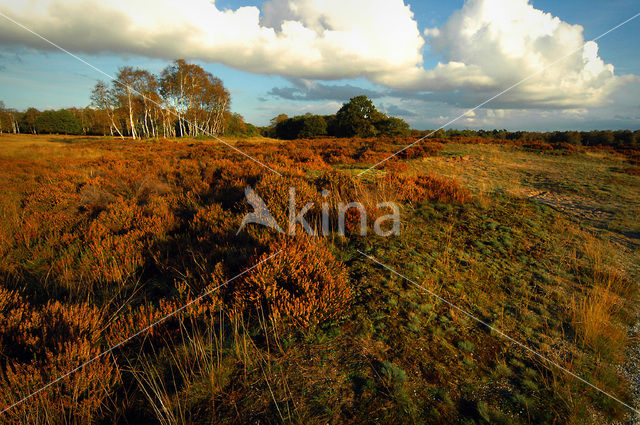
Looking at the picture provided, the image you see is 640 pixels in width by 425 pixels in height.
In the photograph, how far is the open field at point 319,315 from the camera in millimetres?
1936

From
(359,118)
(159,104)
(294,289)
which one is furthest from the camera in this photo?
(359,118)

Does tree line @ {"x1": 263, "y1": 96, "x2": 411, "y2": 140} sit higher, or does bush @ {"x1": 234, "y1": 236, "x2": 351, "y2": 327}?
tree line @ {"x1": 263, "y1": 96, "x2": 411, "y2": 140}

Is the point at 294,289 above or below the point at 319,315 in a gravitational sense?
above

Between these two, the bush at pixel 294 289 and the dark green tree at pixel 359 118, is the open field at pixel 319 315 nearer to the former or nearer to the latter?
the bush at pixel 294 289

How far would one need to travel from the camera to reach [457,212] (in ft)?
A: 18.7

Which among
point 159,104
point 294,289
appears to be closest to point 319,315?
point 294,289

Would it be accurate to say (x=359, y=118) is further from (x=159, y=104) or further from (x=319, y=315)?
(x=319, y=315)

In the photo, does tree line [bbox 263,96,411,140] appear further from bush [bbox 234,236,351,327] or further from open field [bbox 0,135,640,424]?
bush [bbox 234,236,351,327]

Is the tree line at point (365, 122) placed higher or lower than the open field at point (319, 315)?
higher

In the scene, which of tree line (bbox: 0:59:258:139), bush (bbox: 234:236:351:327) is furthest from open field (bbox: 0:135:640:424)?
tree line (bbox: 0:59:258:139)

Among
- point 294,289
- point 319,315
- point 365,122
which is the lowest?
point 319,315

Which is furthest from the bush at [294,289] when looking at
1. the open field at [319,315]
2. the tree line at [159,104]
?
the tree line at [159,104]

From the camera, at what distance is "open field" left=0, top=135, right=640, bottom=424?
76.2 inches

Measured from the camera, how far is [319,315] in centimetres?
265
